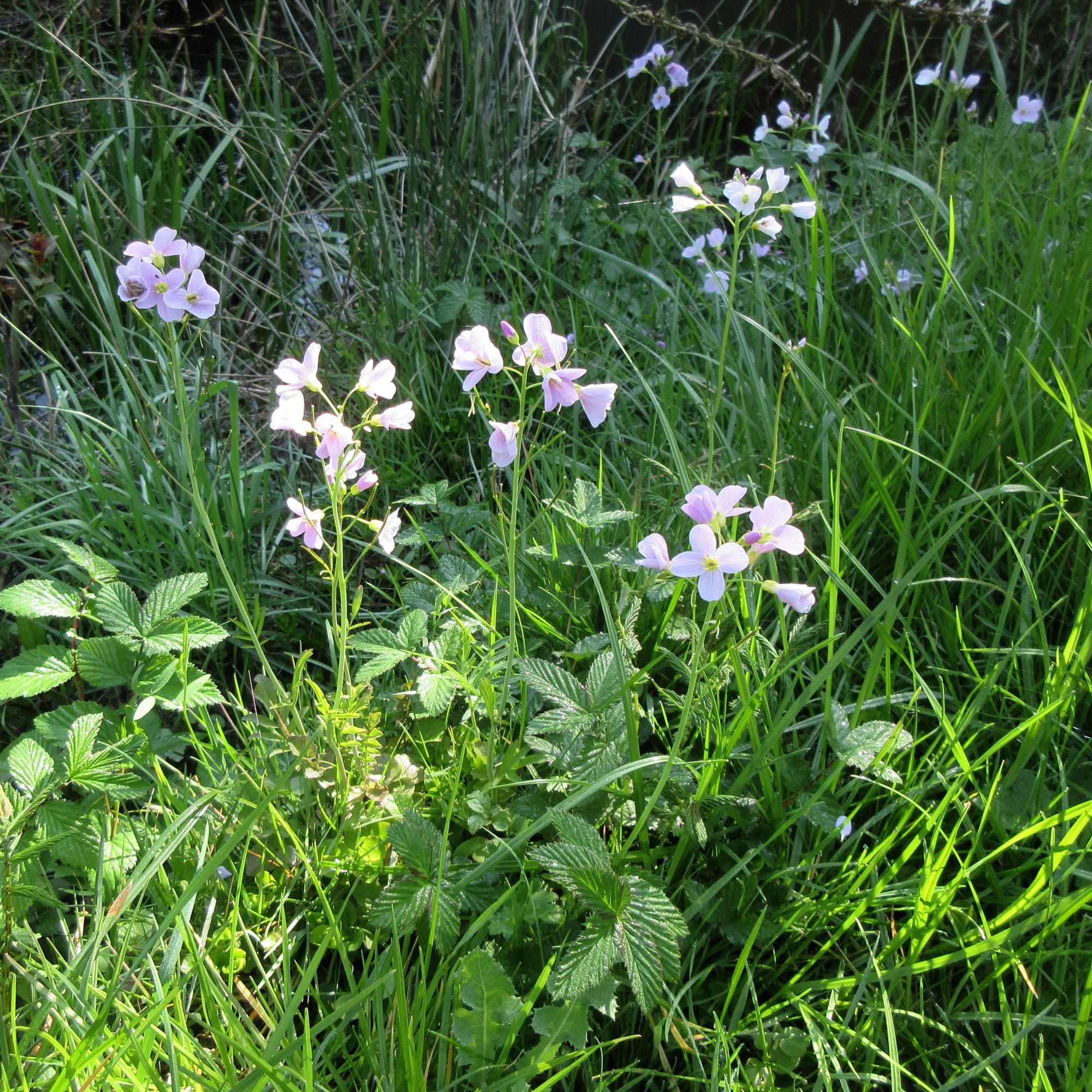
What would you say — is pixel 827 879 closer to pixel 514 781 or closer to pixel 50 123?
pixel 514 781

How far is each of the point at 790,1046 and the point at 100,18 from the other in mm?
3292

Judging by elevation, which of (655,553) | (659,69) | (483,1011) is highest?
(659,69)

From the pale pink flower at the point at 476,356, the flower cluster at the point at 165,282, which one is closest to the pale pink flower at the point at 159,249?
the flower cluster at the point at 165,282

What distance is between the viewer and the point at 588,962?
98cm

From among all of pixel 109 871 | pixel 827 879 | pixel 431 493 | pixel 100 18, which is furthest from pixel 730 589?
pixel 100 18

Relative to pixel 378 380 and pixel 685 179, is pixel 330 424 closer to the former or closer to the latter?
pixel 378 380

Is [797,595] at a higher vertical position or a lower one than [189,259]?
lower

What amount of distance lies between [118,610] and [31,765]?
26cm

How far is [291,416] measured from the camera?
1209 mm

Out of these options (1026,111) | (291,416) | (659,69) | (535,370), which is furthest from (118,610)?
(1026,111)

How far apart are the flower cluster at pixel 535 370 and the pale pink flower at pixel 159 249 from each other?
16.4 inches

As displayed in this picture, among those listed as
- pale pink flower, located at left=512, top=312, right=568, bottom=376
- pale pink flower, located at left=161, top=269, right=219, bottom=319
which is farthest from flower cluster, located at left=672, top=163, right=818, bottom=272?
pale pink flower, located at left=161, top=269, right=219, bottom=319

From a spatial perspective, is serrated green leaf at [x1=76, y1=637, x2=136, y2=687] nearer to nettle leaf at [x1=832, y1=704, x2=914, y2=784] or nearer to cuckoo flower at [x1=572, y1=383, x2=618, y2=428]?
cuckoo flower at [x1=572, y1=383, x2=618, y2=428]

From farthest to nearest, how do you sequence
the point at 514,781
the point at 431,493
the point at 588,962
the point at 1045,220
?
the point at 1045,220 < the point at 431,493 < the point at 514,781 < the point at 588,962
